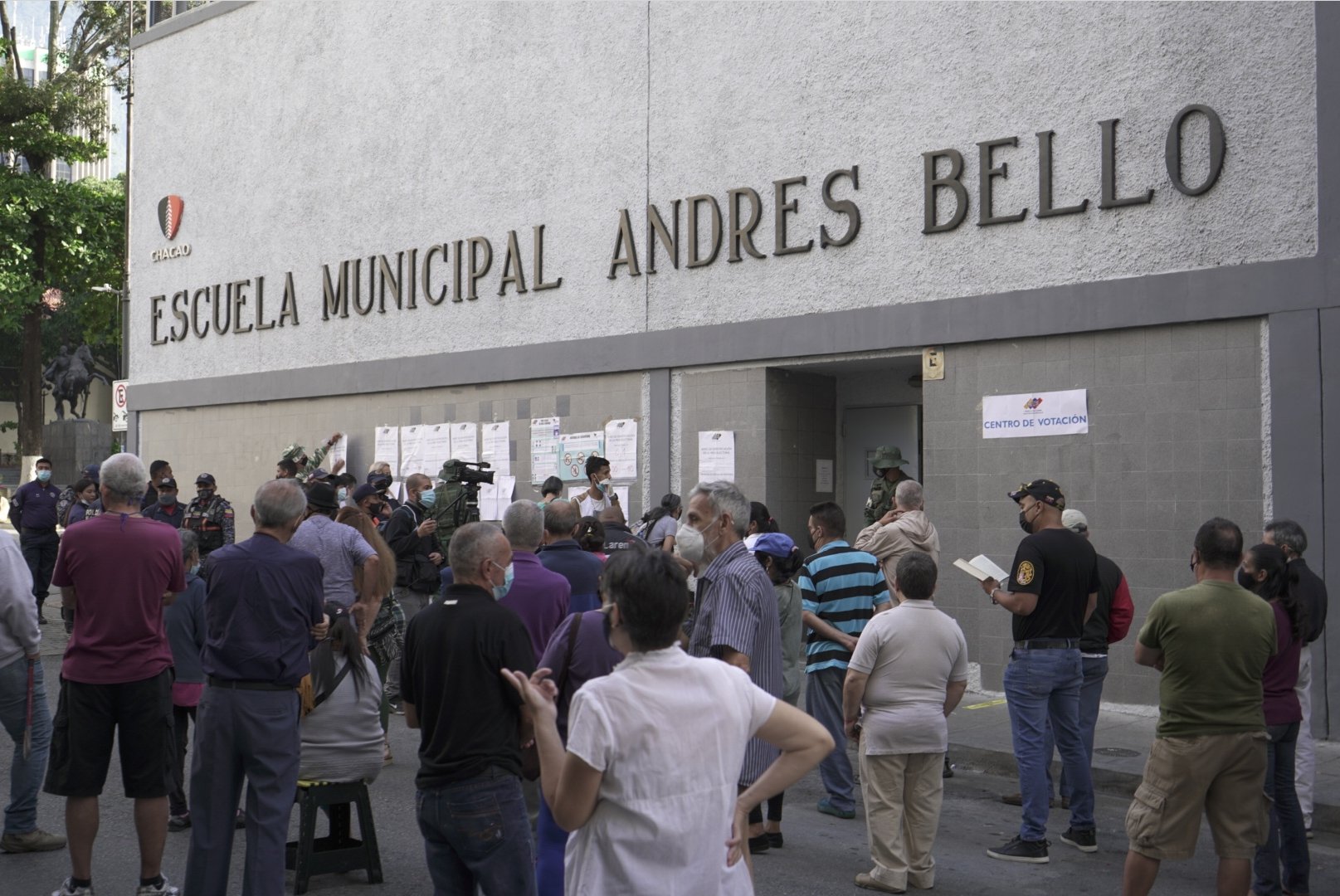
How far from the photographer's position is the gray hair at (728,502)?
6.28m

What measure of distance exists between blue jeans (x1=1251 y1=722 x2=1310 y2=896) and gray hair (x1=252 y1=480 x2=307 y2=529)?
4722 millimetres

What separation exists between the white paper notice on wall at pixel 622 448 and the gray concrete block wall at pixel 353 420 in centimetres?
12

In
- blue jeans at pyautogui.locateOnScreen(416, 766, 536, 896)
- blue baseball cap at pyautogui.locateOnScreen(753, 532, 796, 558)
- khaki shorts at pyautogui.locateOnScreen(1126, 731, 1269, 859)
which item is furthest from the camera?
blue baseball cap at pyautogui.locateOnScreen(753, 532, 796, 558)

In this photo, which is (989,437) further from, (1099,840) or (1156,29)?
(1099,840)

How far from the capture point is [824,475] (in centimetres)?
1423

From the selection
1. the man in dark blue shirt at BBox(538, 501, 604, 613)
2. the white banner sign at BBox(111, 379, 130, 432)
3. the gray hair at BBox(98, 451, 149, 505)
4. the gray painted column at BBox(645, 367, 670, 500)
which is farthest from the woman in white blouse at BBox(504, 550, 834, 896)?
the white banner sign at BBox(111, 379, 130, 432)

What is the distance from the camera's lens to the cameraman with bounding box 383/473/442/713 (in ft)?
37.3

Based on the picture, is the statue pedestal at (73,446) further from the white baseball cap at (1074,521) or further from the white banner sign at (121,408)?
the white baseball cap at (1074,521)

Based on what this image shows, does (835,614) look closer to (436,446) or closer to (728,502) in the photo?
(728,502)

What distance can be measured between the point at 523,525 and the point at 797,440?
7.86m

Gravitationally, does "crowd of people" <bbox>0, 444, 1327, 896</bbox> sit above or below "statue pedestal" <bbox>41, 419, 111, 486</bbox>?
below

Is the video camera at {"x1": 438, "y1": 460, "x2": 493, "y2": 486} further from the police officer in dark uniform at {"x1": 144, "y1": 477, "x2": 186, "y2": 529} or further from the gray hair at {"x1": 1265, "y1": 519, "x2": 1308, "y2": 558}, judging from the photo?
the gray hair at {"x1": 1265, "y1": 519, "x2": 1308, "y2": 558}

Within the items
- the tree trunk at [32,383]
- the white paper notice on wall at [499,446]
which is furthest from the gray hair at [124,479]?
the tree trunk at [32,383]

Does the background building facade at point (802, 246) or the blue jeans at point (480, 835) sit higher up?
the background building facade at point (802, 246)
